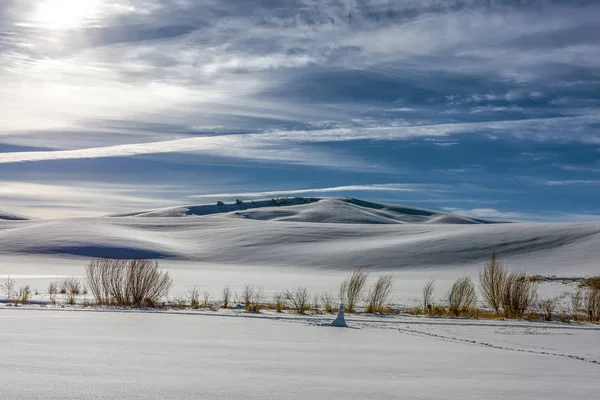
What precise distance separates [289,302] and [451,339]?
8.88 metres

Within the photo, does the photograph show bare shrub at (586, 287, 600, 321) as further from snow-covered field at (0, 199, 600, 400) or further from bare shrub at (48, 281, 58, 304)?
bare shrub at (48, 281, 58, 304)

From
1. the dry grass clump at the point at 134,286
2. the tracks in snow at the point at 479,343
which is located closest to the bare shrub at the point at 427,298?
the tracks in snow at the point at 479,343

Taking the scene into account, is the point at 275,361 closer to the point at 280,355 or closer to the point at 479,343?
the point at 280,355

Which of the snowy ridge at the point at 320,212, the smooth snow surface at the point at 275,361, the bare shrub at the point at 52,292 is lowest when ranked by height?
the smooth snow surface at the point at 275,361

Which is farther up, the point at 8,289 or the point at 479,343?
the point at 8,289

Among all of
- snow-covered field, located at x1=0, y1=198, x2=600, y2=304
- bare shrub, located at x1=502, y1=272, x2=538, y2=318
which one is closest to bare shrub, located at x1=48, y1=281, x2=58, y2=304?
snow-covered field, located at x1=0, y1=198, x2=600, y2=304

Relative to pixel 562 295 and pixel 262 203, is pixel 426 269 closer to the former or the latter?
pixel 562 295

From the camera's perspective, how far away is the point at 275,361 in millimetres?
7707

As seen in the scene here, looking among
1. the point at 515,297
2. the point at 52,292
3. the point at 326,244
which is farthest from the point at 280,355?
the point at 326,244

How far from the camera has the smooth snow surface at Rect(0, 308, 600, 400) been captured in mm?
5895

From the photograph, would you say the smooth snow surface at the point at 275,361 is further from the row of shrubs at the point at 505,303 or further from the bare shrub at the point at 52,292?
the row of shrubs at the point at 505,303

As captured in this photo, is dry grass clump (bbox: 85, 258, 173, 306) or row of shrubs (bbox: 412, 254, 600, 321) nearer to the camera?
row of shrubs (bbox: 412, 254, 600, 321)

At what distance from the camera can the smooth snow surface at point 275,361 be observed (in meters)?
5.89

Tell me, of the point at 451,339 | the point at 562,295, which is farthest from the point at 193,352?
the point at 562,295
